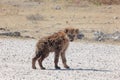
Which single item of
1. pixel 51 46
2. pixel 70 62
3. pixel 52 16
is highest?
pixel 51 46

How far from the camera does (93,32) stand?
24.9 metres

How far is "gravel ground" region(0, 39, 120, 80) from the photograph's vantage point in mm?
13500

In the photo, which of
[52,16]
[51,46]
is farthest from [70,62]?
[52,16]

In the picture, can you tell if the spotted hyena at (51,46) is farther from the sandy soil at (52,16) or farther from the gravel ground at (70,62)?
the sandy soil at (52,16)

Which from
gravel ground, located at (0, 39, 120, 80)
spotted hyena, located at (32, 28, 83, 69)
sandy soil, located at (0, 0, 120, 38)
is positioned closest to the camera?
gravel ground, located at (0, 39, 120, 80)

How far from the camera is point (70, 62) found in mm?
16281

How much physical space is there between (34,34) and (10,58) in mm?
8075

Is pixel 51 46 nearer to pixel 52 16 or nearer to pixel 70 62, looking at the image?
pixel 70 62

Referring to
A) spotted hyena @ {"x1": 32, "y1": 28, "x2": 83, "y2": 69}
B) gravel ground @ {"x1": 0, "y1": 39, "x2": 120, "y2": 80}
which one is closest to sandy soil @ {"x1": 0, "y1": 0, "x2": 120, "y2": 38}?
gravel ground @ {"x1": 0, "y1": 39, "x2": 120, "y2": 80}

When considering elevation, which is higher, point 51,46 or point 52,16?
point 51,46

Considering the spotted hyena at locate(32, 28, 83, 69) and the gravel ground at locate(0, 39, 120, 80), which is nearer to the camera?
the gravel ground at locate(0, 39, 120, 80)

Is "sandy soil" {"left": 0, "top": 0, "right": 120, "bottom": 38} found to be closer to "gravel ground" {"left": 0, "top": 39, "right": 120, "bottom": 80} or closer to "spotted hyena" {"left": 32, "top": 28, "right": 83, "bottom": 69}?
"gravel ground" {"left": 0, "top": 39, "right": 120, "bottom": 80}

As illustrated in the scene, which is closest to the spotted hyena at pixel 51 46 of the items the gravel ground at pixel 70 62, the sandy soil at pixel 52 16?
the gravel ground at pixel 70 62

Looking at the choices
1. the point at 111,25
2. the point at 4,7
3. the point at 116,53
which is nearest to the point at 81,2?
the point at 4,7
